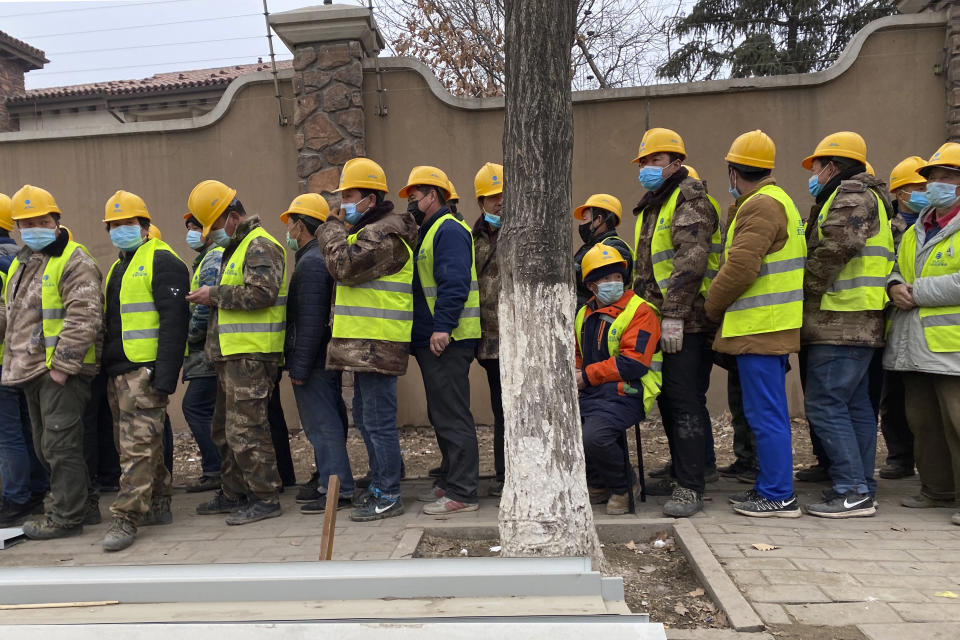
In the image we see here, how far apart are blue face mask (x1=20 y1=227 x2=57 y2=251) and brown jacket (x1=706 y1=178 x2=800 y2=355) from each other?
425cm

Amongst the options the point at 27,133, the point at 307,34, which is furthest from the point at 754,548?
the point at 27,133

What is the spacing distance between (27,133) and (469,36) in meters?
9.11

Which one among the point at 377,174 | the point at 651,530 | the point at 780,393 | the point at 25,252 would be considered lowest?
the point at 651,530

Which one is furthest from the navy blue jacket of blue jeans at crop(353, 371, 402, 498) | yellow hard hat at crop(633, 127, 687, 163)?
yellow hard hat at crop(633, 127, 687, 163)

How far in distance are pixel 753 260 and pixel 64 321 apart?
425 centimetres

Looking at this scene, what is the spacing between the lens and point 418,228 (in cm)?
526

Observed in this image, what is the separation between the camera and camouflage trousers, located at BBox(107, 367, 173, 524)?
4793 millimetres

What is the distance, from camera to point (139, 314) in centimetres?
491

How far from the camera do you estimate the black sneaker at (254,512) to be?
5.09 metres

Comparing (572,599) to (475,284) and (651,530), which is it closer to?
(651,530)

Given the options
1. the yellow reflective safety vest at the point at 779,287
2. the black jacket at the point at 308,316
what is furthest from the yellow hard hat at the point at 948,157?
the black jacket at the point at 308,316

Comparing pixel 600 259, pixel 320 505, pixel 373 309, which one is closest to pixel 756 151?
pixel 600 259

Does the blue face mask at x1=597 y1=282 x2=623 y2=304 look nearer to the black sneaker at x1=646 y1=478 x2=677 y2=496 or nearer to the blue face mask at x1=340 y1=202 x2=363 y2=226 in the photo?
the black sneaker at x1=646 y1=478 x2=677 y2=496

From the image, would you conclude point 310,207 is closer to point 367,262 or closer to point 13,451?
point 367,262
